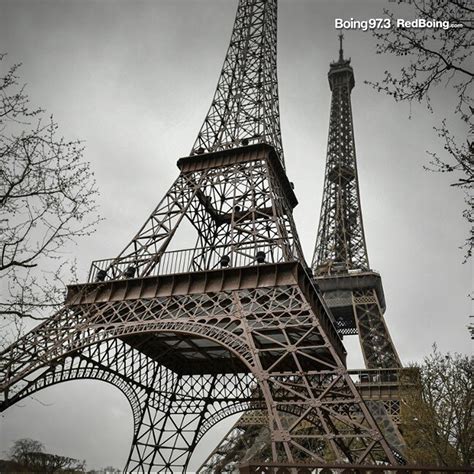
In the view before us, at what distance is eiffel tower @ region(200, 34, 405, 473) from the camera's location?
36188 mm

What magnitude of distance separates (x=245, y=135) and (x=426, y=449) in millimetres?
Answer: 17822

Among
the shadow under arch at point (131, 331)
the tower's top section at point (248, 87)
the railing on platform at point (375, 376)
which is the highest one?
the tower's top section at point (248, 87)

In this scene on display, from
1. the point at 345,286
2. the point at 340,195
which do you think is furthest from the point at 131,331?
the point at 340,195

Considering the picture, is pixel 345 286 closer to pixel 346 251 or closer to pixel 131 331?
pixel 346 251

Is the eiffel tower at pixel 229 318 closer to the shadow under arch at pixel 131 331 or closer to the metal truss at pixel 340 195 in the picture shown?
the shadow under arch at pixel 131 331

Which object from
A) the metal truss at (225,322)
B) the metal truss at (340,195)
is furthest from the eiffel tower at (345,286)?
the metal truss at (225,322)

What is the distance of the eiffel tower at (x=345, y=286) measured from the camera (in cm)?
3619

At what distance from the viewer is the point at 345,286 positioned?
Result: 4788 cm

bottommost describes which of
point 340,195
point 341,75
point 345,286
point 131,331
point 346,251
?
point 131,331

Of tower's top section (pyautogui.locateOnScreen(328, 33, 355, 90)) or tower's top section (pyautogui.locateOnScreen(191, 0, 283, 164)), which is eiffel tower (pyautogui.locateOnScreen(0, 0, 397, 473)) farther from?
tower's top section (pyautogui.locateOnScreen(328, 33, 355, 90))

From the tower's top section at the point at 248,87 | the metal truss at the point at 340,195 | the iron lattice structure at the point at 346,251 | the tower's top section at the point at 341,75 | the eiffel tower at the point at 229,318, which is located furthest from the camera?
the tower's top section at the point at 341,75

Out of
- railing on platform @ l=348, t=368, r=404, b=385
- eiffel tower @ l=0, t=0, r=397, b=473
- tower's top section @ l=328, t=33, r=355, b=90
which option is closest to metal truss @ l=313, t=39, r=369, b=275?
tower's top section @ l=328, t=33, r=355, b=90

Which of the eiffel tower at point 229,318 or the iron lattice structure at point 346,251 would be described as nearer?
the eiffel tower at point 229,318

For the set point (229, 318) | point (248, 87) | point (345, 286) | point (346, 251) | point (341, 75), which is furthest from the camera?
point (341, 75)
